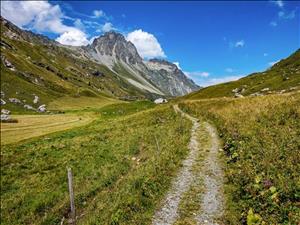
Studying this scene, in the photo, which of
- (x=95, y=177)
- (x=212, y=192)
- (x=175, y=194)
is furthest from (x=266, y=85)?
(x=175, y=194)

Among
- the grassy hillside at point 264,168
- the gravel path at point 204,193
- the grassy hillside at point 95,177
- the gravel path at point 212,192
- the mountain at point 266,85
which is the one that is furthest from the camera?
the mountain at point 266,85

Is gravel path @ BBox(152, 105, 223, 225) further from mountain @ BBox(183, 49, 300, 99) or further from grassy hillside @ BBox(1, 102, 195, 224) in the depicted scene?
mountain @ BBox(183, 49, 300, 99)

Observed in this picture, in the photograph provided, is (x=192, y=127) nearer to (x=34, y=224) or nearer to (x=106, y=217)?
(x=34, y=224)

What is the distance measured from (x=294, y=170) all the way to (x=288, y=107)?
17.0 m

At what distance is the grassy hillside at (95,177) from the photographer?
62.6 ft

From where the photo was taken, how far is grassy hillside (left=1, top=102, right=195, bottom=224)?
62.6 ft

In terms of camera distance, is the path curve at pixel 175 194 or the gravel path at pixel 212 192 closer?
the gravel path at pixel 212 192

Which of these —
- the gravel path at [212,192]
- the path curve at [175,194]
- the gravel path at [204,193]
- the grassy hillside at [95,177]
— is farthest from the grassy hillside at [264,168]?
the grassy hillside at [95,177]

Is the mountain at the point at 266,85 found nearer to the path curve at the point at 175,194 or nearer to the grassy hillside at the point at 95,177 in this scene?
the grassy hillside at the point at 95,177

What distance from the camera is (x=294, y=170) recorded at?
1759cm

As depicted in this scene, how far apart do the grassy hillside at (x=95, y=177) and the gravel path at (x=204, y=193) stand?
611mm

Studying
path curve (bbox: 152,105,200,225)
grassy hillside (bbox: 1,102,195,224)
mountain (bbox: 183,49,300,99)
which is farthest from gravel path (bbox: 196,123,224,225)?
mountain (bbox: 183,49,300,99)

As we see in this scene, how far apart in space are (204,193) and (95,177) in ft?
53.4

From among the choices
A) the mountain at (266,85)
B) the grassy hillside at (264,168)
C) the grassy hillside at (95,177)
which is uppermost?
the mountain at (266,85)
